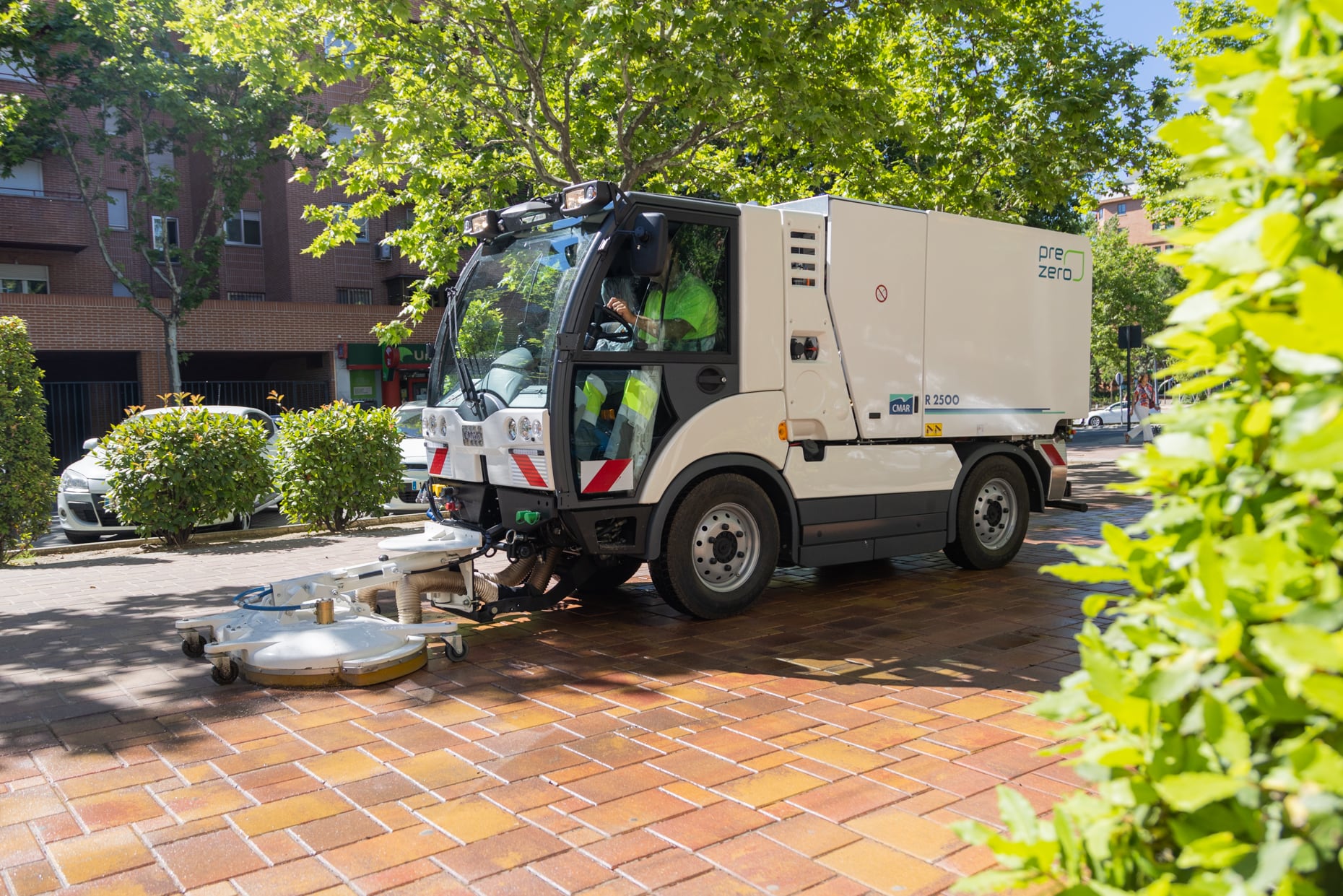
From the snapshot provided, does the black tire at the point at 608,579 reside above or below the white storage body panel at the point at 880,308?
below

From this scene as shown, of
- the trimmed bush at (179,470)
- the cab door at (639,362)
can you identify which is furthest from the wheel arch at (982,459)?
the trimmed bush at (179,470)

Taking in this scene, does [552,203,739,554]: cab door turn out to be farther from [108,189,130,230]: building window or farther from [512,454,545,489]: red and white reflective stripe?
[108,189,130,230]: building window

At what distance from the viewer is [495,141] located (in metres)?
13.0

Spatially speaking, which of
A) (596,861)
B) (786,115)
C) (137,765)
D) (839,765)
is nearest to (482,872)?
(596,861)

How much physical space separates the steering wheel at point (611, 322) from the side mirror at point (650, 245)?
299 millimetres

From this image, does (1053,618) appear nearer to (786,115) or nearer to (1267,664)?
(1267,664)

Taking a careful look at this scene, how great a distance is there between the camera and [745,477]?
265 inches

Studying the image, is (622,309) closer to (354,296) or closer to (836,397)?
(836,397)

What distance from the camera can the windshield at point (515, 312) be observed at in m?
6.17

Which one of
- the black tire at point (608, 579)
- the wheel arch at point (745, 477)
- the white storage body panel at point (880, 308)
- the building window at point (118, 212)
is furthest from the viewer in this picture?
the building window at point (118, 212)

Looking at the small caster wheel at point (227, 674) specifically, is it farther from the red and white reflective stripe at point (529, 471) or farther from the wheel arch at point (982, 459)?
the wheel arch at point (982, 459)

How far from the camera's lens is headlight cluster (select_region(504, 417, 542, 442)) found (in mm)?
5953

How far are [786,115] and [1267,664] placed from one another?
10.4m

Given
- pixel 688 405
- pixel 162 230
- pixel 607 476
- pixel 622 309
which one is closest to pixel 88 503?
pixel 607 476
